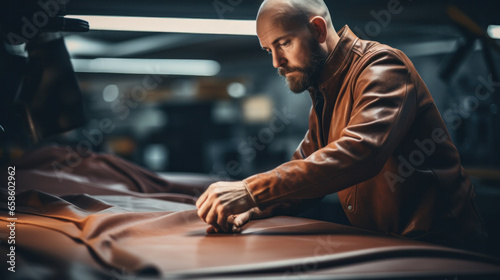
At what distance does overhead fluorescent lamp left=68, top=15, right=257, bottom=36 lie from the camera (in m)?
2.22

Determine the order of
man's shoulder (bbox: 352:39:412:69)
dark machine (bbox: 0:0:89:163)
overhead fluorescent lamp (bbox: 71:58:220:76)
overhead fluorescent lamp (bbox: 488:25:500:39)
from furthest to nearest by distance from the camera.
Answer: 1. overhead fluorescent lamp (bbox: 71:58:220:76)
2. overhead fluorescent lamp (bbox: 488:25:500:39)
3. dark machine (bbox: 0:0:89:163)
4. man's shoulder (bbox: 352:39:412:69)

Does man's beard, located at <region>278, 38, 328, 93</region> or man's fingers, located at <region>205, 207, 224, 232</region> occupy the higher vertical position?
man's beard, located at <region>278, 38, 328, 93</region>

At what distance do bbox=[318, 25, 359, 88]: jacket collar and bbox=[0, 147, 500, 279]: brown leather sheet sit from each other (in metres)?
0.47

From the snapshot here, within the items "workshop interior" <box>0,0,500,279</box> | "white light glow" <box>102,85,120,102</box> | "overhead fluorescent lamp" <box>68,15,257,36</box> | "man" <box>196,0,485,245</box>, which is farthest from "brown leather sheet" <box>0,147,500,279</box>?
"white light glow" <box>102,85,120,102</box>

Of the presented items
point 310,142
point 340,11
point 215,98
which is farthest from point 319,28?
point 215,98

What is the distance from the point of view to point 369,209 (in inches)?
50.2

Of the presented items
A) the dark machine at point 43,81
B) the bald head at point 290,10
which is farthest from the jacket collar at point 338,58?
the dark machine at point 43,81

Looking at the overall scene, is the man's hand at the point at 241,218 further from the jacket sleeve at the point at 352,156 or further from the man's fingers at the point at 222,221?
the jacket sleeve at the point at 352,156

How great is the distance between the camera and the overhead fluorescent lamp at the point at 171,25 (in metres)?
2.22

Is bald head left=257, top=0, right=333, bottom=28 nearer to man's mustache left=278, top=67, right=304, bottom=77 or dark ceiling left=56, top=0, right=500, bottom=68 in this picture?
man's mustache left=278, top=67, right=304, bottom=77

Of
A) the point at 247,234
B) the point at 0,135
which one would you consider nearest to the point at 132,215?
the point at 247,234

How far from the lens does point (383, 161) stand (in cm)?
107

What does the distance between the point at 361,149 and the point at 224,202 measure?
365mm

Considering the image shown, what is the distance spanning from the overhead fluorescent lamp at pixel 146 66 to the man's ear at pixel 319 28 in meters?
6.17
